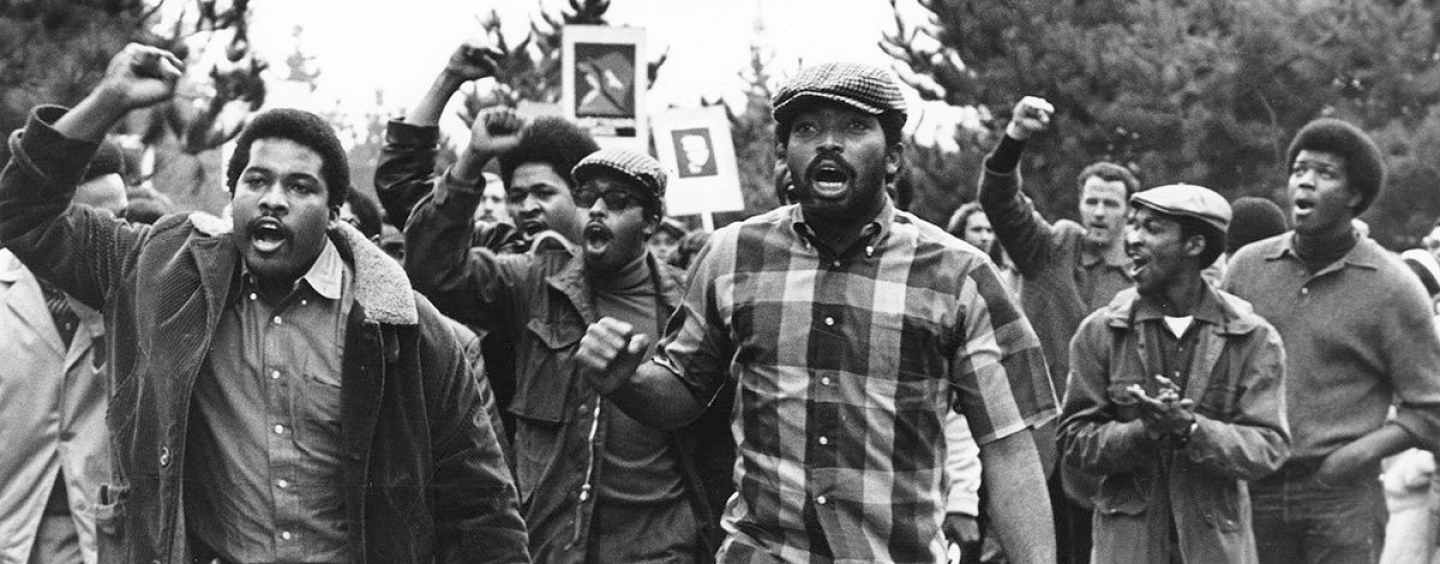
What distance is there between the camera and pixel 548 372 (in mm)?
8953

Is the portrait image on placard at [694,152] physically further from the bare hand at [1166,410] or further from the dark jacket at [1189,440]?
the bare hand at [1166,410]

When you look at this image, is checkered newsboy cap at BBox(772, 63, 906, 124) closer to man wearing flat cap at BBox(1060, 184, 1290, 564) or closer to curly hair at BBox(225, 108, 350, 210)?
curly hair at BBox(225, 108, 350, 210)

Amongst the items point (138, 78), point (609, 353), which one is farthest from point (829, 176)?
point (138, 78)

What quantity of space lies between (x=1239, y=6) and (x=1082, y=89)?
2541mm

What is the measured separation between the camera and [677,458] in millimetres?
8836

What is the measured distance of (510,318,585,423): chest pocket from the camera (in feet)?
29.2

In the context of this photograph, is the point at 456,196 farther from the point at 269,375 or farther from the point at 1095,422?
the point at 1095,422

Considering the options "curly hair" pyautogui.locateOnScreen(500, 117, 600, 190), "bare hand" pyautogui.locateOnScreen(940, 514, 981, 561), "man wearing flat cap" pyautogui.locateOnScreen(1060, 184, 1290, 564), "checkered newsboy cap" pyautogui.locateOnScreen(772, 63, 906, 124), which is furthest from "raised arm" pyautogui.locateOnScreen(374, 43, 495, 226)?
"man wearing flat cap" pyautogui.locateOnScreen(1060, 184, 1290, 564)

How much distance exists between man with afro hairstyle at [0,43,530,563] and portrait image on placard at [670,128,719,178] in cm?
773

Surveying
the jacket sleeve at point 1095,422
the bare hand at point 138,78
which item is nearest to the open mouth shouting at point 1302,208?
the jacket sleeve at point 1095,422

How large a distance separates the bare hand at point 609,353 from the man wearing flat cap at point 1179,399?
3206 millimetres

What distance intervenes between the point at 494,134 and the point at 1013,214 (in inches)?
121

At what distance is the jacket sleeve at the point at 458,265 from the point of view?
8.24 meters

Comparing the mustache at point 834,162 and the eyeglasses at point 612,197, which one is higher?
the mustache at point 834,162
